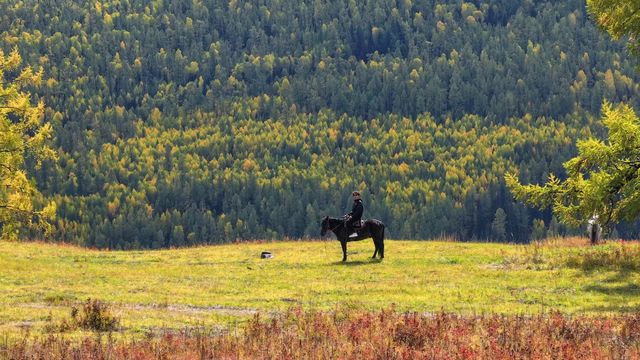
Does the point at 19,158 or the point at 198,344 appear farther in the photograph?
the point at 19,158

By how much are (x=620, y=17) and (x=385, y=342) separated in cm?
1845

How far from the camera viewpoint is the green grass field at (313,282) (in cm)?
2414

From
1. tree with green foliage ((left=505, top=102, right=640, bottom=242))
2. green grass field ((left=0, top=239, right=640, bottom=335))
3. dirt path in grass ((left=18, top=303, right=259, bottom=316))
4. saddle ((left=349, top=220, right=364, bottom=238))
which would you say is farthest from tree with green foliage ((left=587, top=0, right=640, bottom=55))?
dirt path in grass ((left=18, top=303, right=259, bottom=316))

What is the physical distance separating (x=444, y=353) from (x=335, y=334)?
2.80 m

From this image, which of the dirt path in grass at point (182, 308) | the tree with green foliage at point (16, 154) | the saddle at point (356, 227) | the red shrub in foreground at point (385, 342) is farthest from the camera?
the tree with green foliage at point (16, 154)

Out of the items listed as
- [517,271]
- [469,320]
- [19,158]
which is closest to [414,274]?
[517,271]

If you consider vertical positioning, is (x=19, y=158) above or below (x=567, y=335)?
above

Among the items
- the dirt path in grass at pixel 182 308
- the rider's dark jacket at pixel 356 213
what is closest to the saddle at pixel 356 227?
the rider's dark jacket at pixel 356 213

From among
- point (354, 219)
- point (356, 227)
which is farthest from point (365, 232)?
point (354, 219)

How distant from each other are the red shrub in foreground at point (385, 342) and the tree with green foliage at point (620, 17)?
13778mm

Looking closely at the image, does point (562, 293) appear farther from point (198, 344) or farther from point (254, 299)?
point (198, 344)

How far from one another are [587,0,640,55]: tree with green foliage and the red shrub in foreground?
1378 cm

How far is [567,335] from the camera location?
57.2 ft

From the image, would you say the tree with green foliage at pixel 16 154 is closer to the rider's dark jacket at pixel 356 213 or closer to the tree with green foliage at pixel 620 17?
the rider's dark jacket at pixel 356 213
